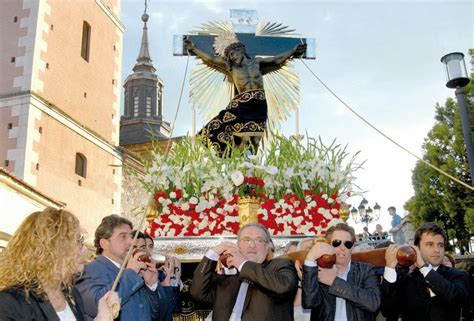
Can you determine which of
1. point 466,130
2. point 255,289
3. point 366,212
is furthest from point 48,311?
point 366,212

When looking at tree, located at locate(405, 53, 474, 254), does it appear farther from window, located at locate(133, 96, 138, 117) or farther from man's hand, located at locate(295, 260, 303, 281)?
window, located at locate(133, 96, 138, 117)

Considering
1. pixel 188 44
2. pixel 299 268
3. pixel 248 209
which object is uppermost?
pixel 188 44

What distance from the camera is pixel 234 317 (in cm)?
330

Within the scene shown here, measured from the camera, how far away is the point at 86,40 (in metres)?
20.3

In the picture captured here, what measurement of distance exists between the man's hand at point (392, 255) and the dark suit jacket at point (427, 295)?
147mm

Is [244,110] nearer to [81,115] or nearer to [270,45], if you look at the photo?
[270,45]

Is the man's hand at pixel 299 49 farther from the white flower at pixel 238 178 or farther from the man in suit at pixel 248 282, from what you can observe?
the man in suit at pixel 248 282

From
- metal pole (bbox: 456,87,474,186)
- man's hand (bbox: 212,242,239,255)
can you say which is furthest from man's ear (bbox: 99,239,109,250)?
metal pole (bbox: 456,87,474,186)

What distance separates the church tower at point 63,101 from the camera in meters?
16.3

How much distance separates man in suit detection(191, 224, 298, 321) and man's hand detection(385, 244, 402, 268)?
64 cm

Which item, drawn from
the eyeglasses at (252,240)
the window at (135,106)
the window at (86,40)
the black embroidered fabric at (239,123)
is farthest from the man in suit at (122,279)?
the window at (135,106)

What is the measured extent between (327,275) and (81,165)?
17.0 meters

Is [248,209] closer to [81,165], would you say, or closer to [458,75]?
[458,75]

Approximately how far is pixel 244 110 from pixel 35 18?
1319cm
